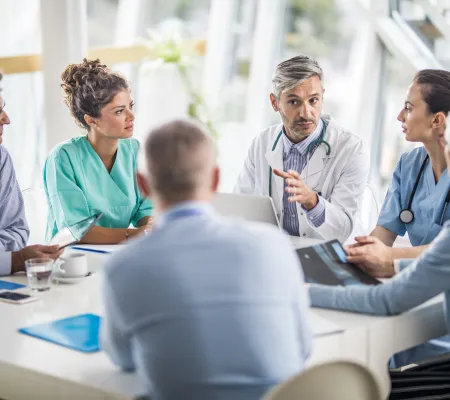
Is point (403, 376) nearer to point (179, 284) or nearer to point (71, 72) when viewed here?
point (179, 284)

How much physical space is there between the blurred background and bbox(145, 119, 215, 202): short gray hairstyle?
3.05m

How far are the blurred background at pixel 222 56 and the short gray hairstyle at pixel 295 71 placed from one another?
1.71 m

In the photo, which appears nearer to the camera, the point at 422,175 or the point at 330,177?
the point at 422,175

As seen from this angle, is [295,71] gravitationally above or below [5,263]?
above

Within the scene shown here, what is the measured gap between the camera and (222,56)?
5652 millimetres

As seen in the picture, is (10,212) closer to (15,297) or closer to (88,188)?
(88,188)

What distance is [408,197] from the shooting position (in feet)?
8.68

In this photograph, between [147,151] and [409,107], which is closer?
[147,151]

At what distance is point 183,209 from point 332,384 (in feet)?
1.34

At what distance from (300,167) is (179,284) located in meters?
1.79

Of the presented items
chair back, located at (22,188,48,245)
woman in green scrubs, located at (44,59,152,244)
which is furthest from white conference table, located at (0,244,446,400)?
chair back, located at (22,188,48,245)

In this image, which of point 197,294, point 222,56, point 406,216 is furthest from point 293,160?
point 222,56

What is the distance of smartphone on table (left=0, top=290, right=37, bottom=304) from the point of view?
6.48 ft

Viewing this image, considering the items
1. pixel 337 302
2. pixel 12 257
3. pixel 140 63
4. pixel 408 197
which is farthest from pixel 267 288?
pixel 140 63
